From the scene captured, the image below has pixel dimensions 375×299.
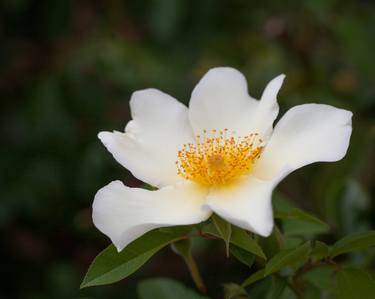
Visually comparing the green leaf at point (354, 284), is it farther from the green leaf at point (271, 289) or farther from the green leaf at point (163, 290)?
the green leaf at point (163, 290)

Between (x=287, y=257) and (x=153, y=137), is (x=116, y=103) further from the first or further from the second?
(x=287, y=257)

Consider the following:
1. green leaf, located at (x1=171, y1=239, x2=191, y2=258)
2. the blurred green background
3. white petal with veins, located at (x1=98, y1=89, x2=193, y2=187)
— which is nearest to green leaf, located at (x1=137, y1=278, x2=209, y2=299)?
green leaf, located at (x1=171, y1=239, x2=191, y2=258)

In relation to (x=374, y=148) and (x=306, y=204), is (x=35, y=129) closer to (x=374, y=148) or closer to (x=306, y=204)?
(x=306, y=204)

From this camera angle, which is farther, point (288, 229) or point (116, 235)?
point (288, 229)

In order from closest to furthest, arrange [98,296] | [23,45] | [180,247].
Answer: [180,247]
[98,296]
[23,45]

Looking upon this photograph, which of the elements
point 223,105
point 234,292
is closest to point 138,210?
point 234,292

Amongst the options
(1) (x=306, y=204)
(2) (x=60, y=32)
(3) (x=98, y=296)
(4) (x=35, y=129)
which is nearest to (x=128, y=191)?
(1) (x=306, y=204)
